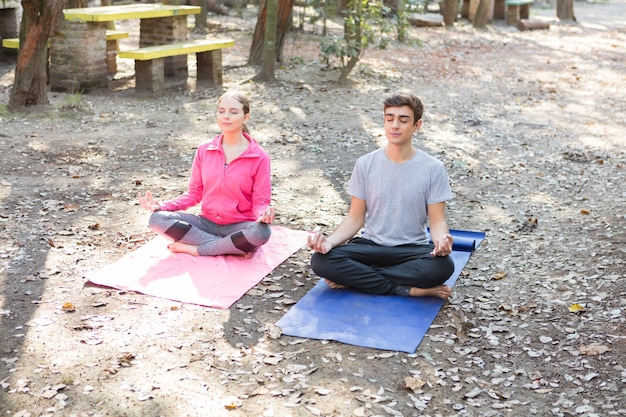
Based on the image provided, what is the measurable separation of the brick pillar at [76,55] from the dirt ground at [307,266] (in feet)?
0.90

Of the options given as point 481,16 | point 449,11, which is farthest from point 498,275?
point 481,16

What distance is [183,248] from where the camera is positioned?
504 cm

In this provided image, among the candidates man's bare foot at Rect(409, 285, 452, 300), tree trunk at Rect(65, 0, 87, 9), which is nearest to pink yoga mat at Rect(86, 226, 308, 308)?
man's bare foot at Rect(409, 285, 452, 300)

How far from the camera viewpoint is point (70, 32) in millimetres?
9711

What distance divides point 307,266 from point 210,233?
667 millimetres

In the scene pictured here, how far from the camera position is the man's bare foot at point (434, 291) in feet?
14.5

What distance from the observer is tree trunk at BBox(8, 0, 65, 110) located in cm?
816

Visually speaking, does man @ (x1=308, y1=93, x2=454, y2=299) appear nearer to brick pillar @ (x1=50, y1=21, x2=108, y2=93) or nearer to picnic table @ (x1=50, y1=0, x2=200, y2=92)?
picnic table @ (x1=50, y1=0, x2=200, y2=92)

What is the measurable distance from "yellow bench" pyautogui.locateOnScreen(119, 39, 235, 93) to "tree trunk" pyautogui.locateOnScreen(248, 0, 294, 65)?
94cm

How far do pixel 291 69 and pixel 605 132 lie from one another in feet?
15.7

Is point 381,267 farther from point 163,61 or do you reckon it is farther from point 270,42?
point 163,61

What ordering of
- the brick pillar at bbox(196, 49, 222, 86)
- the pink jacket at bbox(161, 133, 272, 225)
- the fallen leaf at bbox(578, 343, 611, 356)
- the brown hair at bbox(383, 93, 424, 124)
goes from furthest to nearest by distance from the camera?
the brick pillar at bbox(196, 49, 222, 86) → the pink jacket at bbox(161, 133, 272, 225) → the brown hair at bbox(383, 93, 424, 124) → the fallen leaf at bbox(578, 343, 611, 356)

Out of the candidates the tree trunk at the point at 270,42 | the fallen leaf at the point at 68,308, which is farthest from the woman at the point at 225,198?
the tree trunk at the point at 270,42

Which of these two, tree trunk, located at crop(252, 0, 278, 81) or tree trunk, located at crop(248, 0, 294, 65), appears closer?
tree trunk, located at crop(252, 0, 278, 81)
